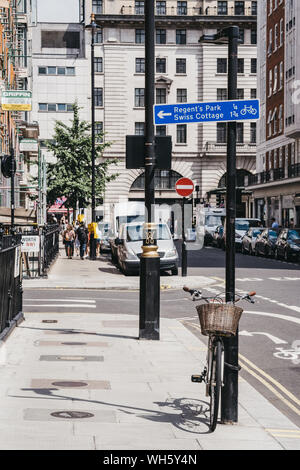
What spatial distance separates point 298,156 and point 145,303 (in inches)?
1923

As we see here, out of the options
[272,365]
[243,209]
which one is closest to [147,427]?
[272,365]

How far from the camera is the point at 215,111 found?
8.23 m

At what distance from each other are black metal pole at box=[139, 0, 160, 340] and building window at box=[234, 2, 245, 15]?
76760 millimetres

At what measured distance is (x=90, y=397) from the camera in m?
8.45

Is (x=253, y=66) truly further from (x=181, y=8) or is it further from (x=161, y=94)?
(x=161, y=94)

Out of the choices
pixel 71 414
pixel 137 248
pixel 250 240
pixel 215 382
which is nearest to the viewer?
pixel 215 382

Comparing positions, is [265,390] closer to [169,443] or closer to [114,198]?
[169,443]

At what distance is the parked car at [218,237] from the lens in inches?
2211

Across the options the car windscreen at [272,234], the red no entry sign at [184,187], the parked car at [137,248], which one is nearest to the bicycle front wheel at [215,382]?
the parked car at [137,248]

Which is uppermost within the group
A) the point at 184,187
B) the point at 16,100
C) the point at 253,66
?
the point at 253,66

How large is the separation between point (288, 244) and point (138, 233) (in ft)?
41.3

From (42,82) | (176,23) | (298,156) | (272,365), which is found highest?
(176,23)

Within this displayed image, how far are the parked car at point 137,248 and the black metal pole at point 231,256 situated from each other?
19396 millimetres

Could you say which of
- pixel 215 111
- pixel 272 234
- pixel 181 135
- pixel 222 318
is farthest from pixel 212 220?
pixel 222 318
